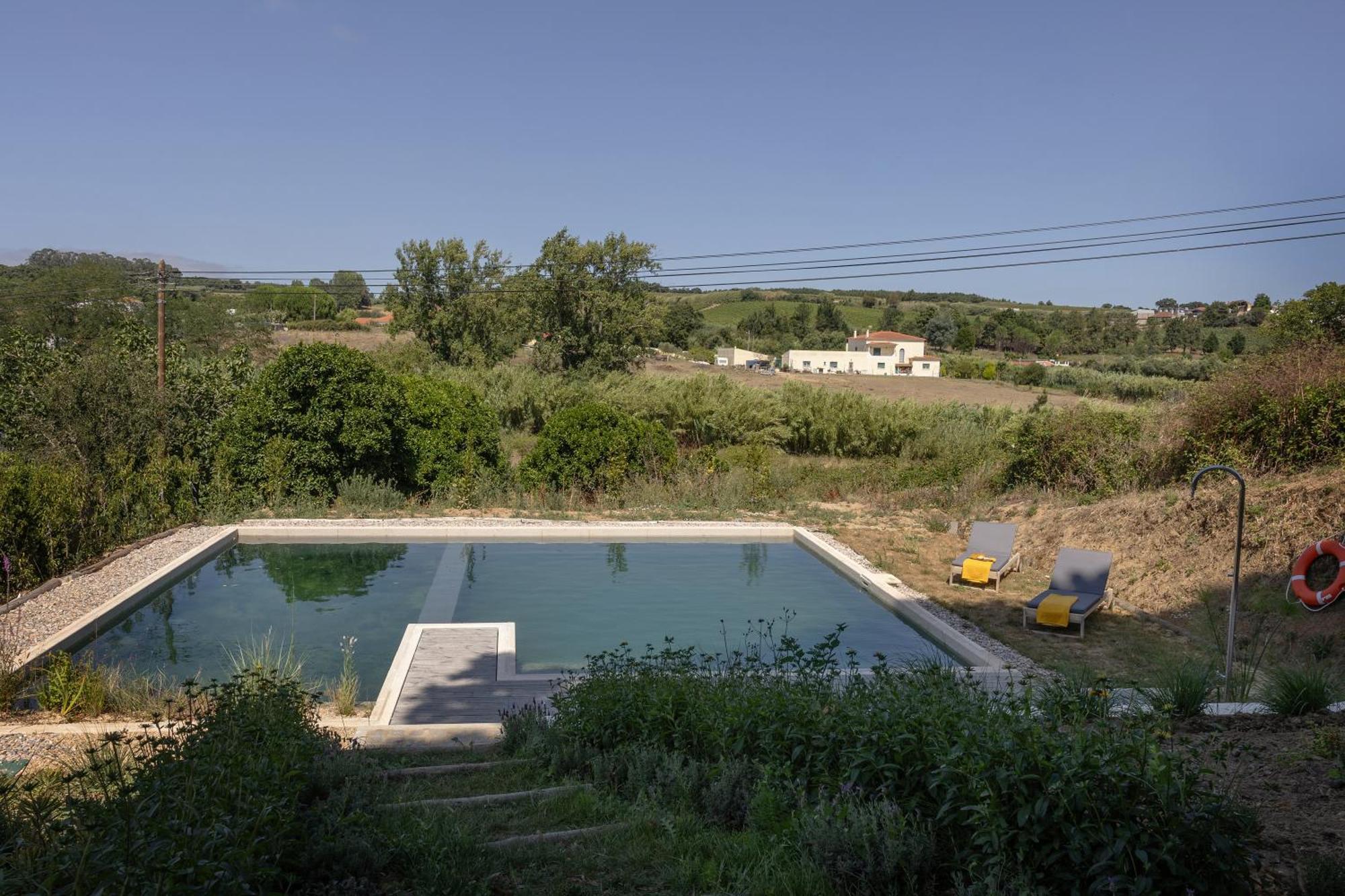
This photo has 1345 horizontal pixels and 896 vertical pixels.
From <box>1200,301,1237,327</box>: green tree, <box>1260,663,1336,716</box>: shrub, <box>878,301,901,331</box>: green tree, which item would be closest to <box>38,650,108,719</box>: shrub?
<box>1260,663,1336,716</box>: shrub

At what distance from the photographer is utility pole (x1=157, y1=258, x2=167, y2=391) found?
14.4m

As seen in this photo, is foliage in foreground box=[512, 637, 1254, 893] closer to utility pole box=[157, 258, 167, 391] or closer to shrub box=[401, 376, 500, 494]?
shrub box=[401, 376, 500, 494]

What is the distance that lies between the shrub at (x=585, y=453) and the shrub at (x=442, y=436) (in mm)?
999

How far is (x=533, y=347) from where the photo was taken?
29531 mm

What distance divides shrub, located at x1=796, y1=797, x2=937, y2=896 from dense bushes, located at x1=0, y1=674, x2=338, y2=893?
1.53 m

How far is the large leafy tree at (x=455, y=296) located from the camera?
94.4 feet

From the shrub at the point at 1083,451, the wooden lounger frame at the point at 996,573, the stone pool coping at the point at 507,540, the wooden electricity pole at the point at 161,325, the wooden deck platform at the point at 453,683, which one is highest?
the wooden electricity pole at the point at 161,325

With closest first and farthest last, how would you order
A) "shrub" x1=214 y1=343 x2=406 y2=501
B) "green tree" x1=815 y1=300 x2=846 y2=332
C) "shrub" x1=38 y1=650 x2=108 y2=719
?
"shrub" x1=38 y1=650 x2=108 y2=719
"shrub" x1=214 y1=343 x2=406 y2=501
"green tree" x1=815 y1=300 x2=846 y2=332

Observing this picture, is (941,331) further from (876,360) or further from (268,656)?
(268,656)

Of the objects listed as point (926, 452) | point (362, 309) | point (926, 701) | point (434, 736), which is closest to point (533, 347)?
point (926, 452)

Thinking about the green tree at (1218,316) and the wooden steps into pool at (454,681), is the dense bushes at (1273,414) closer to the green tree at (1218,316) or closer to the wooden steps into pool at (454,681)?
the wooden steps into pool at (454,681)

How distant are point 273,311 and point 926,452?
41.2 meters

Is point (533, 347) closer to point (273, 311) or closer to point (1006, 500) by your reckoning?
point (1006, 500)

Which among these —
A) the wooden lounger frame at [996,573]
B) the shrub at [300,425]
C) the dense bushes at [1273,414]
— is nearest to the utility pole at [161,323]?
the shrub at [300,425]
